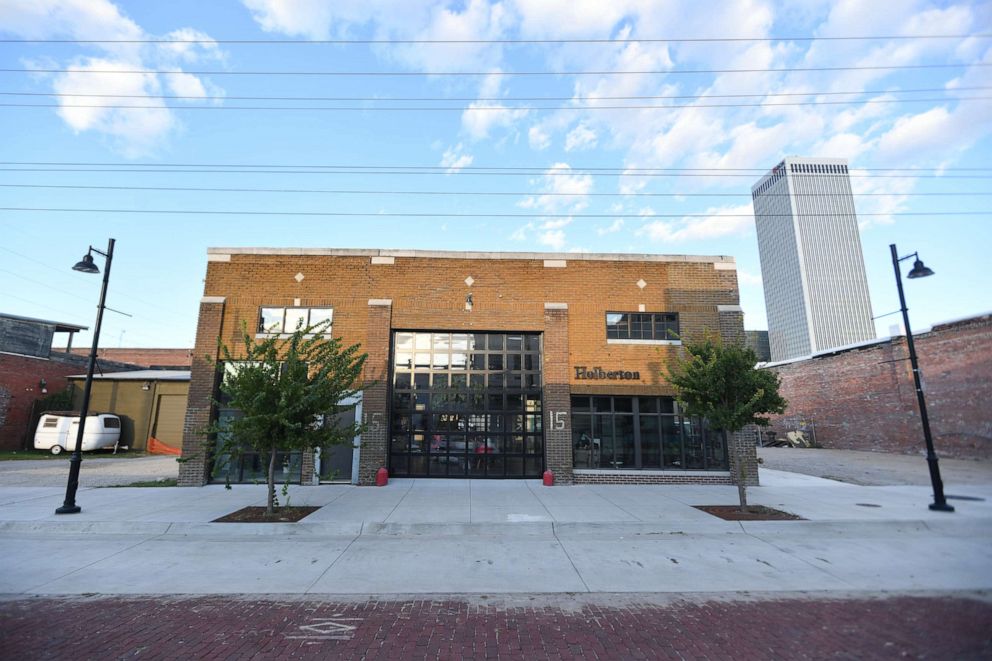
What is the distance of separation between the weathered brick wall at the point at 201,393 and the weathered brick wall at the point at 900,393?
58.6 ft

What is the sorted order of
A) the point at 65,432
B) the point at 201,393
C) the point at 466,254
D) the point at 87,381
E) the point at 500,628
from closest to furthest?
1. the point at 500,628
2. the point at 87,381
3. the point at 201,393
4. the point at 466,254
5. the point at 65,432

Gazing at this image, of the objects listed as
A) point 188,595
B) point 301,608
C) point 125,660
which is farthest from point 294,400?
point 125,660

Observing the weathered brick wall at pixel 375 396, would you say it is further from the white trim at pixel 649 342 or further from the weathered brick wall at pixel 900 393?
the weathered brick wall at pixel 900 393

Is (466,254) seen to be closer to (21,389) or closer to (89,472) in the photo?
(89,472)

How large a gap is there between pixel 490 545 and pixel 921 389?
1168 centimetres

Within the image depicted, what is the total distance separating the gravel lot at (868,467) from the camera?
332 inches

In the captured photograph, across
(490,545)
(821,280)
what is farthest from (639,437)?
(821,280)

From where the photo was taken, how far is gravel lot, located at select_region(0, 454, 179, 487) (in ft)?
50.1

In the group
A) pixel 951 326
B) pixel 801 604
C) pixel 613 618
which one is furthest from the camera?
pixel 951 326

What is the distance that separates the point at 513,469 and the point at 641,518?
247 inches

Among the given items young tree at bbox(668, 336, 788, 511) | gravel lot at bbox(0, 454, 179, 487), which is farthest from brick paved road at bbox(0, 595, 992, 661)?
gravel lot at bbox(0, 454, 179, 487)

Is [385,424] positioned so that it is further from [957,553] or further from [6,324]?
[6,324]

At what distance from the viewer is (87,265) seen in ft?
38.4

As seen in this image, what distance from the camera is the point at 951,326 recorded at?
7141mm
